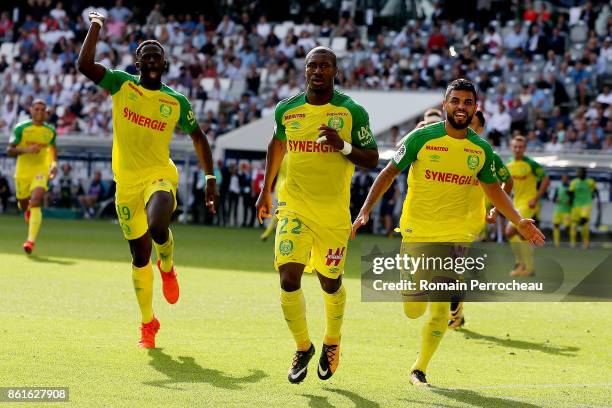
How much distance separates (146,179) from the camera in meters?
10.5

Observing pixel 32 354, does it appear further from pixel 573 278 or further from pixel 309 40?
pixel 309 40

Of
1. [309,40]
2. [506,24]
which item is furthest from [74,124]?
[506,24]

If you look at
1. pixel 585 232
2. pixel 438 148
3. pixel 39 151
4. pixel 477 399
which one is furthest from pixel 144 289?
pixel 585 232

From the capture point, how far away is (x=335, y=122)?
860 cm

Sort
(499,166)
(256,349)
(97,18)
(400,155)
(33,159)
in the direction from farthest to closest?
(33,159) → (256,349) → (97,18) → (499,166) → (400,155)

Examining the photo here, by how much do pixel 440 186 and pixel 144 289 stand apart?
8.79 feet

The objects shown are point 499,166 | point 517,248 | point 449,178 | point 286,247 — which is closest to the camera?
point 286,247

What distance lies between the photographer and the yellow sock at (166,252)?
1055 centimetres

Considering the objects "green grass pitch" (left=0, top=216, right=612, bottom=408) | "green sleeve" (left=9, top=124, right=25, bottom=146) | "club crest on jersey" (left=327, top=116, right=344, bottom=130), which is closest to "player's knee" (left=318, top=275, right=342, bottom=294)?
"green grass pitch" (left=0, top=216, right=612, bottom=408)

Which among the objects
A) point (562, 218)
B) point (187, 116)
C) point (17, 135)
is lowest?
point (562, 218)

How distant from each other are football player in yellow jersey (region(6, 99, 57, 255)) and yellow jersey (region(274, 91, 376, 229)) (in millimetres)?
11394

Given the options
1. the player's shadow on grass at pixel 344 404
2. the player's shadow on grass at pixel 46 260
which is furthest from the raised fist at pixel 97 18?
the player's shadow on grass at pixel 46 260

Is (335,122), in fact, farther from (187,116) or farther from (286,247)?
(187,116)

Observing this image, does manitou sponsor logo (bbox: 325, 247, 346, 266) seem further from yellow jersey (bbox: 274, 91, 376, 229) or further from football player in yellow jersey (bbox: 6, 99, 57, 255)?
football player in yellow jersey (bbox: 6, 99, 57, 255)
